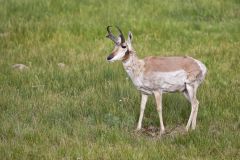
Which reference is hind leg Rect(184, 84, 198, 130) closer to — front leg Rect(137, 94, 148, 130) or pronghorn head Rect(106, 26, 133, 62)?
front leg Rect(137, 94, 148, 130)

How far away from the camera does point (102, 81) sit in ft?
37.4

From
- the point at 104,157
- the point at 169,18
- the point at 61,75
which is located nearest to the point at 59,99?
the point at 61,75

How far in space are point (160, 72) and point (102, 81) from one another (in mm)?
2937

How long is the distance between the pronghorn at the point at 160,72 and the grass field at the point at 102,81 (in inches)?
26.8

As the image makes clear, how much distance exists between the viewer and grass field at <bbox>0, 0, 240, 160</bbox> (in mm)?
8023

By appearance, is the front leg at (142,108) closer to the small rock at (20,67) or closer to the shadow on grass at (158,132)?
the shadow on grass at (158,132)

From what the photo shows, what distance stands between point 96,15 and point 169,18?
2127mm

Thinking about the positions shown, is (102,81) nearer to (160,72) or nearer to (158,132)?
(158,132)

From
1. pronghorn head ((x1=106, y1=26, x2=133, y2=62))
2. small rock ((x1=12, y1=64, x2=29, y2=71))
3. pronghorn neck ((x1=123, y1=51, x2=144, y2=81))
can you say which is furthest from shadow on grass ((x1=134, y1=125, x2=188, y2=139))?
small rock ((x1=12, y1=64, x2=29, y2=71))

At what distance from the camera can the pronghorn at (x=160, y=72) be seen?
28.3ft

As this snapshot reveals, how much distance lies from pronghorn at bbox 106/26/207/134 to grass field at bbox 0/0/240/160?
2.24ft

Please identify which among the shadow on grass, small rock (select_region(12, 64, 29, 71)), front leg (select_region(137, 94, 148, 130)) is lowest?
small rock (select_region(12, 64, 29, 71))

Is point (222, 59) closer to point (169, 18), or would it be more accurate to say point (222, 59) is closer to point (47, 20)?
point (169, 18)

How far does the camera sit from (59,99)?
1021cm
